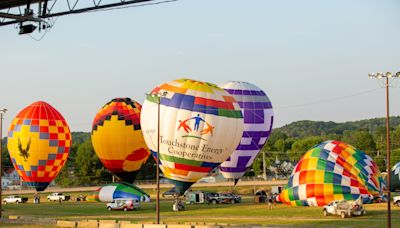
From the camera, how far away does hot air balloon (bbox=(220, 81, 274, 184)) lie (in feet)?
252

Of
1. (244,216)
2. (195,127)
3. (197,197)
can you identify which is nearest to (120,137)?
(197,197)

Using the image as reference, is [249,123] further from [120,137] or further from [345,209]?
[345,209]

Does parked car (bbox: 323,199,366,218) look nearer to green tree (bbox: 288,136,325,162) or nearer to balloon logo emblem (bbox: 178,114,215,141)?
balloon logo emblem (bbox: 178,114,215,141)

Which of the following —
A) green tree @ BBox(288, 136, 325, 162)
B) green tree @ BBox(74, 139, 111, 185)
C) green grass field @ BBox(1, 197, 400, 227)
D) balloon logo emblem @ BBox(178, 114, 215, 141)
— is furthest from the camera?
green tree @ BBox(288, 136, 325, 162)

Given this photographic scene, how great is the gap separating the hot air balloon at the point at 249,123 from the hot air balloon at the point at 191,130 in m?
14.8

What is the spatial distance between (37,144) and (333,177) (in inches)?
1468

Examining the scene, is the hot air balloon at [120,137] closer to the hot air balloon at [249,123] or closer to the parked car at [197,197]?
the hot air balloon at [249,123]

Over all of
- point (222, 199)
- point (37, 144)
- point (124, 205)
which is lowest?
point (124, 205)

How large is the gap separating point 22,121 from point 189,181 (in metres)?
29.0

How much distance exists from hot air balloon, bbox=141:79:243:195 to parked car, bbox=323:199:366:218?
508 inches

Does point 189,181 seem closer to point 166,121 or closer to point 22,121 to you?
point 166,121

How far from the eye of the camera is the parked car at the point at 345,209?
50.1 metres

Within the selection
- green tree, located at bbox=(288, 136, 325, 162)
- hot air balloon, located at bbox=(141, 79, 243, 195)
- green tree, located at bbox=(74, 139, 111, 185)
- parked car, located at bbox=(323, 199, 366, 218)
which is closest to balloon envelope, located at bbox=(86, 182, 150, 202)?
hot air balloon, located at bbox=(141, 79, 243, 195)

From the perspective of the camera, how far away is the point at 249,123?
76938 mm
